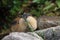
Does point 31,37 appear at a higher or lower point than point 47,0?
lower

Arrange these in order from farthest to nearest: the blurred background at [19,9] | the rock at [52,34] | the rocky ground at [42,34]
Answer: the blurred background at [19,9], the rock at [52,34], the rocky ground at [42,34]

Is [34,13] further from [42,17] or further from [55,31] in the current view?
[55,31]

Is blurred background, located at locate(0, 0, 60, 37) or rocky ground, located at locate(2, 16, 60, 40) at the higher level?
blurred background, located at locate(0, 0, 60, 37)

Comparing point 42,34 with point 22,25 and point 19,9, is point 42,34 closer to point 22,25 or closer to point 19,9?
point 22,25

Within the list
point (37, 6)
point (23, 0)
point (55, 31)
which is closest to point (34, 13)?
point (37, 6)

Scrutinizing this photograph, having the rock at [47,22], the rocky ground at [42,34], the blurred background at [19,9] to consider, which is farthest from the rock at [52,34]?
the blurred background at [19,9]

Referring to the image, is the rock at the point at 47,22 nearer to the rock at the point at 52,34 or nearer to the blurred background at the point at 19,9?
the blurred background at the point at 19,9

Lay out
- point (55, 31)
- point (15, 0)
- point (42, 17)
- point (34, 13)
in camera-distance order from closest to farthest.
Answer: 1. point (55, 31)
2. point (42, 17)
3. point (34, 13)
4. point (15, 0)

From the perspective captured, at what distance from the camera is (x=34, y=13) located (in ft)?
14.0

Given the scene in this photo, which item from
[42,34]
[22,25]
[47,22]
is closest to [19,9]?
[22,25]

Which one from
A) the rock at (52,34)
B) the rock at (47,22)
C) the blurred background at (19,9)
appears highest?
the blurred background at (19,9)

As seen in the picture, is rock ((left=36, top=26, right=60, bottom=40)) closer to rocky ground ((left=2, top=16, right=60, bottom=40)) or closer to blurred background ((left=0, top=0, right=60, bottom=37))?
rocky ground ((left=2, top=16, right=60, bottom=40))

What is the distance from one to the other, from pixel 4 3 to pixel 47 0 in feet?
3.15

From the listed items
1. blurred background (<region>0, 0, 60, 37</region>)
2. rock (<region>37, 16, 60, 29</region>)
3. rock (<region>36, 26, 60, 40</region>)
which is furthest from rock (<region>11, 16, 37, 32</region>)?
rock (<region>36, 26, 60, 40</region>)
